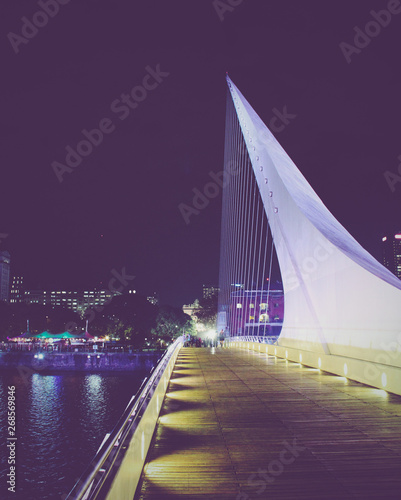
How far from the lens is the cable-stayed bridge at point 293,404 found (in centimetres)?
294

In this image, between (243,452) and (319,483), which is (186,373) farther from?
(319,483)

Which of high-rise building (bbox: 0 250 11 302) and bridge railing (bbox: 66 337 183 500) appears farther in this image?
high-rise building (bbox: 0 250 11 302)

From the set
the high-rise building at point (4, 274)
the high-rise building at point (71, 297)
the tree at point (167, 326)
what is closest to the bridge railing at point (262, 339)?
the tree at point (167, 326)

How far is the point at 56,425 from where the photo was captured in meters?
21.8

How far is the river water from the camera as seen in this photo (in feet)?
49.3

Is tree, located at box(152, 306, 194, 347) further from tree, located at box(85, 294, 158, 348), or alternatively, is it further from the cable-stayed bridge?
the cable-stayed bridge

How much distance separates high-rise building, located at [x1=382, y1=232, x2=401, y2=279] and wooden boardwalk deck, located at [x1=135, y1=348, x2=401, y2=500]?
127m

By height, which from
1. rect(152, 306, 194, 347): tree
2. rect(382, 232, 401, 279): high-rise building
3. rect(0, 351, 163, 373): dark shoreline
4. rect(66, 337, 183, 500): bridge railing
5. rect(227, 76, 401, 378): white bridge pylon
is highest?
rect(382, 232, 401, 279): high-rise building

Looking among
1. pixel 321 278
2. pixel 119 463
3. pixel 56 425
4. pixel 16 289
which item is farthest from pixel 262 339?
pixel 16 289

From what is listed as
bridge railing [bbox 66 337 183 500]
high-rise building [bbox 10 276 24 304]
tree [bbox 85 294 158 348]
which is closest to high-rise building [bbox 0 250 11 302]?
high-rise building [bbox 10 276 24 304]

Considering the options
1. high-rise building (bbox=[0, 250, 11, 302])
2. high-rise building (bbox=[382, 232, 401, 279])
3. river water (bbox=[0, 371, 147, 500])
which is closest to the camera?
river water (bbox=[0, 371, 147, 500])

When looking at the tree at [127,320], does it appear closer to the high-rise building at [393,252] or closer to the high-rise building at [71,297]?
the high-rise building at [71,297]

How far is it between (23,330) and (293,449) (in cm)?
6088

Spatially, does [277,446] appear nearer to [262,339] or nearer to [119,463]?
[119,463]
